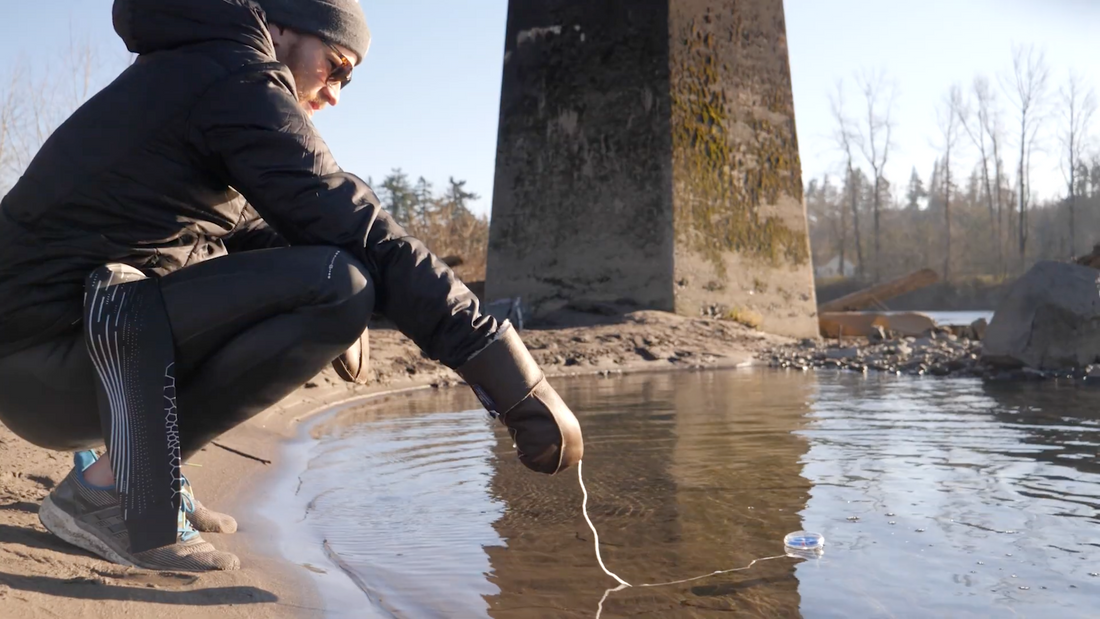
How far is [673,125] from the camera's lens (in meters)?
9.60

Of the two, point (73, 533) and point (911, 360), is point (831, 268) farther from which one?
point (73, 533)

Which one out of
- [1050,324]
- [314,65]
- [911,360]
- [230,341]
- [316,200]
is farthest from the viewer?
[911,360]

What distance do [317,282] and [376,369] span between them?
4.73 metres

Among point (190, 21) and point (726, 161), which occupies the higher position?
point (726, 161)

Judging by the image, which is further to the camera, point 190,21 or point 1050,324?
point 1050,324

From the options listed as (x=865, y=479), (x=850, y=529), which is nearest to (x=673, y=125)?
(x=865, y=479)

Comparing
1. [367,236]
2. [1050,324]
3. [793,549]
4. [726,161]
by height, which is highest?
[726,161]

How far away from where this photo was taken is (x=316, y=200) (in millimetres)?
1792

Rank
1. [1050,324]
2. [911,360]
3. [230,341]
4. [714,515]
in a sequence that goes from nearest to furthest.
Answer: [230,341], [714,515], [1050,324], [911,360]

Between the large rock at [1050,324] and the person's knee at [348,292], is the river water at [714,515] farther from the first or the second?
the large rock at [1050,324]

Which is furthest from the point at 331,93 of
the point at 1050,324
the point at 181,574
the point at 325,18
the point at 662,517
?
the point at 1050,324

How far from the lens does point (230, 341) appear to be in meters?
1.90

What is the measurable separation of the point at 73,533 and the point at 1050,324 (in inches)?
252

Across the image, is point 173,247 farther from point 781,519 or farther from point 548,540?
point 781,519
